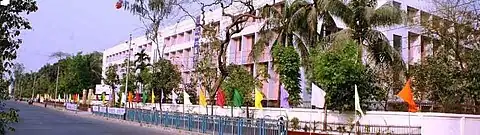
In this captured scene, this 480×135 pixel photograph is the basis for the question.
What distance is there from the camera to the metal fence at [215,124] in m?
20.9

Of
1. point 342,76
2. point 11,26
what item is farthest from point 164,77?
point 11,26

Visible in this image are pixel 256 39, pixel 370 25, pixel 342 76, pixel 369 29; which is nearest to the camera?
pixel 342 76

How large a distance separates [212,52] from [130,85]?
2518 centimetres

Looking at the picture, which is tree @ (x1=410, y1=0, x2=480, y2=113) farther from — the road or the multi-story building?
the road

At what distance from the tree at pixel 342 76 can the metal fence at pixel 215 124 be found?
5.24 metres

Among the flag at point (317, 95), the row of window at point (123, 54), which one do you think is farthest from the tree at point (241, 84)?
the row of window at point (123, 54)

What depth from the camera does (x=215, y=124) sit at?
25562 millimetres

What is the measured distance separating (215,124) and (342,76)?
6.23 m

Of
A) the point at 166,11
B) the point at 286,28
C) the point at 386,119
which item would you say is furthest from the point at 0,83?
the point at 166,11

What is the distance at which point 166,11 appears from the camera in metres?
40.6

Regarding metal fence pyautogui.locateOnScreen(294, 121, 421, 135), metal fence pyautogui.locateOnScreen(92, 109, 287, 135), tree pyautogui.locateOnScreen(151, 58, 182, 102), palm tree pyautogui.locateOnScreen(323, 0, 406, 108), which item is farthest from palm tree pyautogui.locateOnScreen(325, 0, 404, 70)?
tree pyautogui.locateOnScreen(151, 58, 182, 102)

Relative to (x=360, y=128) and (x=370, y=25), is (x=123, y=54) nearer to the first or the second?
(x=370, y=25)

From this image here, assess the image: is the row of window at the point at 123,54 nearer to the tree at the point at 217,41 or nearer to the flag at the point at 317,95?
the tree at the point at 217,41

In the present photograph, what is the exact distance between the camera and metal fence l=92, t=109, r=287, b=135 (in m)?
20.9
